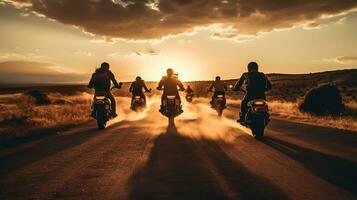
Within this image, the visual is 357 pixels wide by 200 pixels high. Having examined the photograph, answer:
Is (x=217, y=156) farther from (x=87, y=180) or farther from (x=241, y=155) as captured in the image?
(x=87, y=180)

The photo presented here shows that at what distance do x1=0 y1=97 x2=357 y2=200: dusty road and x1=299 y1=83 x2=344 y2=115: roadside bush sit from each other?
1472cm

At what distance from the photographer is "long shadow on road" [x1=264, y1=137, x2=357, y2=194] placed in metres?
6.74

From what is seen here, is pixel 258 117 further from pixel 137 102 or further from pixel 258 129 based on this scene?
pixel 137 102

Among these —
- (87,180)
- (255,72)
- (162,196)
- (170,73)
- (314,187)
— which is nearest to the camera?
(162,196)

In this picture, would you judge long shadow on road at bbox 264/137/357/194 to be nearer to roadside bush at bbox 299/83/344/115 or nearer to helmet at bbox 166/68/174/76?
helmet at bbox 166/68/174/76

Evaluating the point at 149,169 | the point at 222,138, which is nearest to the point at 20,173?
the point at 149,169

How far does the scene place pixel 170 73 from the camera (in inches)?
757

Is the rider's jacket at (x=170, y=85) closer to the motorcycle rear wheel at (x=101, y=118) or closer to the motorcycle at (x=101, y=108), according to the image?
the motorcycle at (x=101, y=108)

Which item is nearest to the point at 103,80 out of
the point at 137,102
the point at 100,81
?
the point at 100,81

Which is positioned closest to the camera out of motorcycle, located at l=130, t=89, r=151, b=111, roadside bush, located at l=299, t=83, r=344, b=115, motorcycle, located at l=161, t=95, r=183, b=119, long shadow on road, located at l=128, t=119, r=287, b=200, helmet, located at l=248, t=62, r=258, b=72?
long shadow on road, located at l=128, t=119, r=287, b=200

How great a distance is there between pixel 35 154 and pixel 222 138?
5.45 meters

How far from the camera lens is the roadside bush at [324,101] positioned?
27.1 meters

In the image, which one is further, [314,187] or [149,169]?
[149,169]

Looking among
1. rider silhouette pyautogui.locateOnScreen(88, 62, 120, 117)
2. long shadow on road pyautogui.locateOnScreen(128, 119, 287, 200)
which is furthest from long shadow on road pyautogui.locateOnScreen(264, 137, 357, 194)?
rider silhouette pyautogui.locateOnScreen(88, 62, 120, 117)
